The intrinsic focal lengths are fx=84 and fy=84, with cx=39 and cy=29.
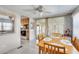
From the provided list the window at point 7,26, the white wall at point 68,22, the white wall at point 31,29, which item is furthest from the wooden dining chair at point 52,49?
the white wall at point 31,29

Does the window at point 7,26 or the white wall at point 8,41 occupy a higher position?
the window at point 7,26

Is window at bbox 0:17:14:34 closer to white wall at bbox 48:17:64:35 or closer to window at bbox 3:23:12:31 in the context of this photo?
window at bbox 3:23:12:31

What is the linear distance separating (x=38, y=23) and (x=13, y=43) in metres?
3.91

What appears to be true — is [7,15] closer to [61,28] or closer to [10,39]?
[10,39]

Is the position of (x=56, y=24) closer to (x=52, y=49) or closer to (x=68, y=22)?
(x=68, y=22)

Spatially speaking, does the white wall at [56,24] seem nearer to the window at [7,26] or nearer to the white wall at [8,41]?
the white wall at [8,41]

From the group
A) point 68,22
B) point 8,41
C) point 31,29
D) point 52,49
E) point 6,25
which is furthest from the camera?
point 31,29

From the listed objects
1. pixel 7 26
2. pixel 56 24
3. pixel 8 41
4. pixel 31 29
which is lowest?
pixel 8 41

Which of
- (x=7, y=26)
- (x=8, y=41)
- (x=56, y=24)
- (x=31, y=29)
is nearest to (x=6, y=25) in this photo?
(x=7, y=26)

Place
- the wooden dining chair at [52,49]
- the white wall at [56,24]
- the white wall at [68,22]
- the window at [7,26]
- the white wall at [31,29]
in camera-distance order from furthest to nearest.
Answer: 1. the white wall at [31,29]
2. the white wall at [56,24]
3. the white wall at [68,22]
4. the window at [7,26]
5. the wooden dining chair at [52,49]

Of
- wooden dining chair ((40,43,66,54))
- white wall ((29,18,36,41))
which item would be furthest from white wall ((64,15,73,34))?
wooden dining chair ((40,43,66,54))

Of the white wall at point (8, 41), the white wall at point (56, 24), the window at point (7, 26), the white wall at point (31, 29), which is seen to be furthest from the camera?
the white wall at point (31, 29)

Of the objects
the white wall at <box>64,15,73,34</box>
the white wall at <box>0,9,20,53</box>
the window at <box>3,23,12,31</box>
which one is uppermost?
the white wall at <box>64,15,73,34</box>
